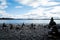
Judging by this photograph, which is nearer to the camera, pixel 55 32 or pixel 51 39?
pixel 51 39

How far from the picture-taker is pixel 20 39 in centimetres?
1573

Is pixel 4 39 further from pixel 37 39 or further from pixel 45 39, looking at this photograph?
pixel 45 39

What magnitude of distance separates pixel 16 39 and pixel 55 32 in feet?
18.0

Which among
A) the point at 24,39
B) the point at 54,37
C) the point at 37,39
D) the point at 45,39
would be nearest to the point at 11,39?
the point at 24,39

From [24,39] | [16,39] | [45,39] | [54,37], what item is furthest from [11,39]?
[54,37]

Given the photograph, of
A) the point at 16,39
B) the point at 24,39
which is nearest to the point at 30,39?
the point at 24,39

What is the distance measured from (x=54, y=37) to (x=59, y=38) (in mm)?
672

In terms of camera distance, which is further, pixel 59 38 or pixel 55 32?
pixel 55 32

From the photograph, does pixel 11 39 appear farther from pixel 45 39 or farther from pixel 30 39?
pixel 45 39

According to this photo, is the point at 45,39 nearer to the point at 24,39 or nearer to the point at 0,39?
the point at 24,39

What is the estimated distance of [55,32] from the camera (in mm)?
16141

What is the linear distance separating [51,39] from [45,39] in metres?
0.87

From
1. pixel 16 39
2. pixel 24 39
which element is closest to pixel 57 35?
pixel 24 39

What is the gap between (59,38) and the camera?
49.2 feet
